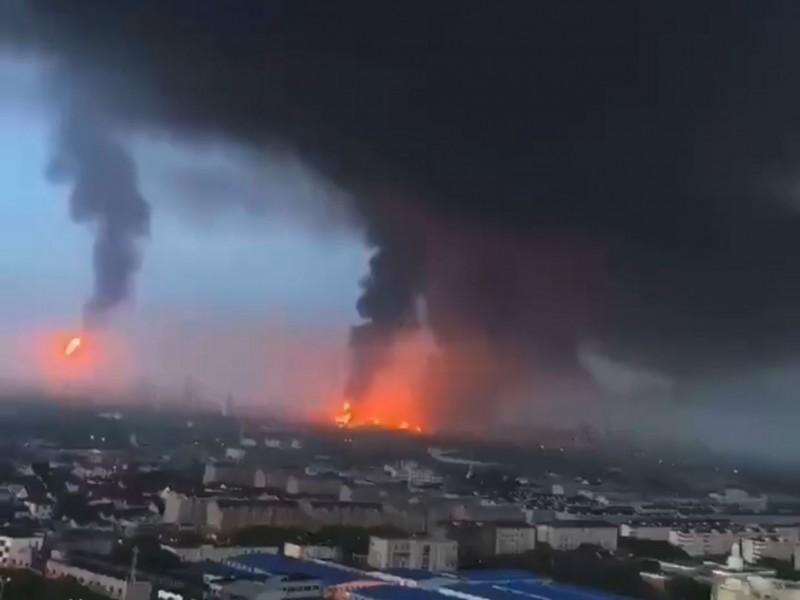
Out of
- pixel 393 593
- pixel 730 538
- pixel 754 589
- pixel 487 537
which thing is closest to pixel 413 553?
pixel 487 537

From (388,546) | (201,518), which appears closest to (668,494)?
(388,546)

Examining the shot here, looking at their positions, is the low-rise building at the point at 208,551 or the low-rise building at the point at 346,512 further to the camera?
the low-rise building at the point at 346,512

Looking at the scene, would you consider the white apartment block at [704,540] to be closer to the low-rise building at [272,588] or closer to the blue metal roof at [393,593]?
the blue metal roof at [393,593]

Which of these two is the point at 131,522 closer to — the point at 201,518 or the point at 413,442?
the point at 201,518

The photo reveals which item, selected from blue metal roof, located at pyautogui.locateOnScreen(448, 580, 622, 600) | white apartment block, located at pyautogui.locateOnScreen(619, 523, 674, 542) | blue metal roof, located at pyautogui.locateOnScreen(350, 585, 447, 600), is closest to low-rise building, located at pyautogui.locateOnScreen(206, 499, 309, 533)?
blue metal roof, located at pyautogui.locateOnScreen(350, 585, 447, 600)

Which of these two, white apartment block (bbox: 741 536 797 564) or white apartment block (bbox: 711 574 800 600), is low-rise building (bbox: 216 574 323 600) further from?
white apartment block (bbox: 741 536 797 564)

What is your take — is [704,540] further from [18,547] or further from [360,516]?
[18,547]

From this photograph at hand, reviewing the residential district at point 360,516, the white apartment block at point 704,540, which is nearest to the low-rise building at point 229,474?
the residential district at point 360,516
